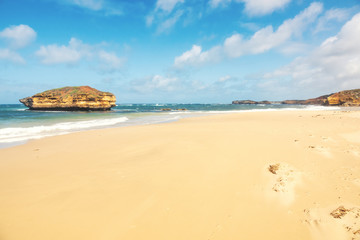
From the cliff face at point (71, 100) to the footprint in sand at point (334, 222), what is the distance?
50.7m

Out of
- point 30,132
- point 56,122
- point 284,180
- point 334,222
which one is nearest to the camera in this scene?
point 334,222

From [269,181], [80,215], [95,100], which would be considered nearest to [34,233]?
[80,215]

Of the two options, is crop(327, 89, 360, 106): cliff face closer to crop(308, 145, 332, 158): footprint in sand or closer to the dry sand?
crop(308, 145, 332, 158): footprint in sand

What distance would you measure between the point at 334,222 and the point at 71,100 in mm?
53092

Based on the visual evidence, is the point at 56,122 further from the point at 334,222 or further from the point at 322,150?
the point at 334,222

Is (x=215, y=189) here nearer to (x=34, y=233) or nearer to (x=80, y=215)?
(x=80, y=215)

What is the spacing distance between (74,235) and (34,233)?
2.25ft

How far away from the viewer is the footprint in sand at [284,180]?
12.0 feet

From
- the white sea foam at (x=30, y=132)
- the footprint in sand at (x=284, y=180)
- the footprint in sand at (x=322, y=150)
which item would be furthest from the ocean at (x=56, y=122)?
the footprint in sand at (x=322, y=150)

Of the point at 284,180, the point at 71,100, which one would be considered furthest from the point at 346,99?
the point at 71,100

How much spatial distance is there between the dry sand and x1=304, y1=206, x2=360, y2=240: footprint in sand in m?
0.01

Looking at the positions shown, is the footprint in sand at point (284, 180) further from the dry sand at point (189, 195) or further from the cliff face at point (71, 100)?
the cliff face at point (71, 100)

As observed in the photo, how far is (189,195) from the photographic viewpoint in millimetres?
3791

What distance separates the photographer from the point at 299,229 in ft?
9.25
